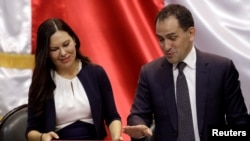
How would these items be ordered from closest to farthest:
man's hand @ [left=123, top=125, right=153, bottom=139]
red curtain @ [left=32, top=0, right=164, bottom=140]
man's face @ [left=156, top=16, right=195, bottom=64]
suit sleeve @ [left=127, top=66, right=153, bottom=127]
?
man's hand @ [left=123, top=125, right=153, bottom=139] < man's face @ [left=156, top=16, right=195, bottom=64] < suit sleeve @ [left=127, top=66, right=153, bottom=127] < red curtain @ [left=32, top=0, right=164, bottom=140]

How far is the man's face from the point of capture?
1.64 metres

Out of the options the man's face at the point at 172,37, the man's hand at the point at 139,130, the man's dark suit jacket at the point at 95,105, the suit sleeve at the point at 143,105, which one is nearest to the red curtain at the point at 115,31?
the man's dark suit jacket at the point at 95,105

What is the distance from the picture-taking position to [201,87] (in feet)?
5.56

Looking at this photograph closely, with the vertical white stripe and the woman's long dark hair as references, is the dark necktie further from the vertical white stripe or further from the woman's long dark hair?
the vertical white stripe

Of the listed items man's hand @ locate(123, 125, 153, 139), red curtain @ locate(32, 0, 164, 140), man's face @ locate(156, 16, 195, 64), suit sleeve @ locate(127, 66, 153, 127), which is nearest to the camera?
man's hand @ locate(123, 125, 153, 139)

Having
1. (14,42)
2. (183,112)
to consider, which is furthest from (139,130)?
(14,42)

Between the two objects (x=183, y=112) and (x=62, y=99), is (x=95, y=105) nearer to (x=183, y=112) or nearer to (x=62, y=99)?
(x=62, y=99)

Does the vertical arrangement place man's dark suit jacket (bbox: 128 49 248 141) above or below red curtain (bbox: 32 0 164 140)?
below

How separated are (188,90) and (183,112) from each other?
9 centimetres

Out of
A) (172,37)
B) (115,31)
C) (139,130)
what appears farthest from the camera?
(115,31)

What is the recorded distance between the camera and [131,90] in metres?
2.42

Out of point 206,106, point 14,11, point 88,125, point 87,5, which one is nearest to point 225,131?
point 206,106

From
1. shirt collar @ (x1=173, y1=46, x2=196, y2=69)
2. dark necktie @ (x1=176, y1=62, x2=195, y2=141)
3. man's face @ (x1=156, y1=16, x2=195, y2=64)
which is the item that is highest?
man's face @ (x1=156, y1=16, x2=195, y2=64)

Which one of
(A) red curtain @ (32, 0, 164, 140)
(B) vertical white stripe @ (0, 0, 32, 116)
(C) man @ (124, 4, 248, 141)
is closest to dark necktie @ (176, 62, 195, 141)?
(C) man @ (124, 4, 248, 141)
